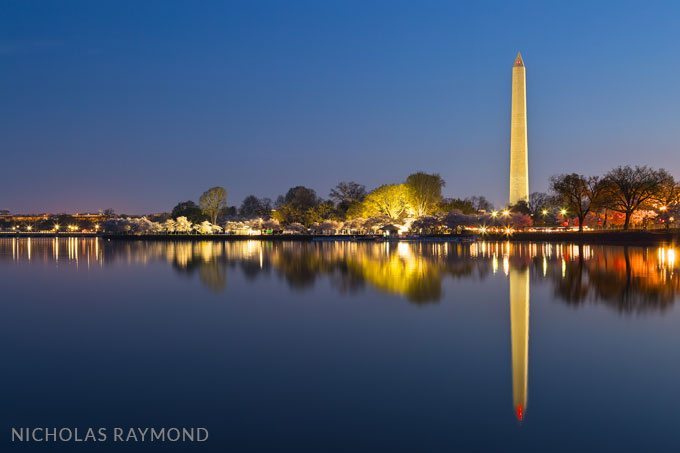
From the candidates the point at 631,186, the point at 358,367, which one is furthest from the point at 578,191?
the point at 358,367

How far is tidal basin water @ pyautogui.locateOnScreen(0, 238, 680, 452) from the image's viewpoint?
6.82m

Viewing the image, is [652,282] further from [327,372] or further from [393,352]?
[327,372]

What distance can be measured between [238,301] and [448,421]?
12.1m

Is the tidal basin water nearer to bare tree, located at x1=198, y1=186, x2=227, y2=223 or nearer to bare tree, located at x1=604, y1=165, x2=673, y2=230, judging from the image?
bare tree, located at x1=604, y1=165, x2=673, y2=230

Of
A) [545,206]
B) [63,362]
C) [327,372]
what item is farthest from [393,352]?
[545,206]

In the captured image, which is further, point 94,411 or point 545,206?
point 545,206

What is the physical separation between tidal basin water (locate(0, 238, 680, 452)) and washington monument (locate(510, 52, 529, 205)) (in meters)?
57.8

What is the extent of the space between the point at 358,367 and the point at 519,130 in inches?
2785

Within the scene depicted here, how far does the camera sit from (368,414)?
24.0ft

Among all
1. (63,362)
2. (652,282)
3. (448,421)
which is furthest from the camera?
(652,282)

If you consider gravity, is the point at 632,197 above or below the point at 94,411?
above

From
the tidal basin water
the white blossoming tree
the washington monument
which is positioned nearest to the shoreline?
the white blossoming tree

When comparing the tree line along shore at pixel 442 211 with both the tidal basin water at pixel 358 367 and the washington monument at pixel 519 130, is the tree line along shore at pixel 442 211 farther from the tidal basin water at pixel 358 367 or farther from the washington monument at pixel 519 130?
the tidal basin water at pixel 358 367

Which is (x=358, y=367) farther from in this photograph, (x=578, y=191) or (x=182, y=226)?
(x=182, y=226)
